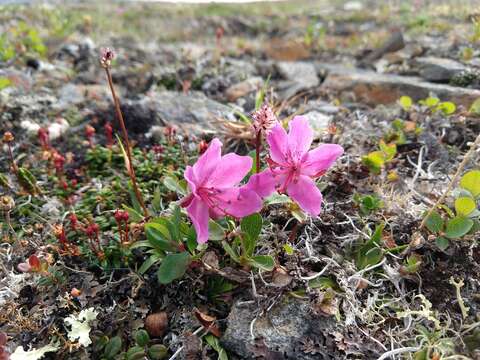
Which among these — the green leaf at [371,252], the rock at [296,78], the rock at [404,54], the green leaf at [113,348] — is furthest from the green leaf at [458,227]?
the rock at [404,54]

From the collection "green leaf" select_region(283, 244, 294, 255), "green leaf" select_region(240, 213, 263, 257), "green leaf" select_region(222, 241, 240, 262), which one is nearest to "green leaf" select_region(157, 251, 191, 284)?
"green leaf" select_region(222, 241, 240, 262)

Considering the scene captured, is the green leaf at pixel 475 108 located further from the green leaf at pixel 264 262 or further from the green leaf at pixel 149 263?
the green leaf at pixel 149 263

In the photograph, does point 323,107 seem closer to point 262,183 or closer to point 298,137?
point 298,137

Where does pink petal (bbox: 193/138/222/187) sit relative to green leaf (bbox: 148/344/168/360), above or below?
above

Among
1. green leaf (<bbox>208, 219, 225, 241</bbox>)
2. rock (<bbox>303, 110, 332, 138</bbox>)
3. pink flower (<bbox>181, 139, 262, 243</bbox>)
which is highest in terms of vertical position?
pink flower (<bbox>181, 139, 262, 243</bbox>)

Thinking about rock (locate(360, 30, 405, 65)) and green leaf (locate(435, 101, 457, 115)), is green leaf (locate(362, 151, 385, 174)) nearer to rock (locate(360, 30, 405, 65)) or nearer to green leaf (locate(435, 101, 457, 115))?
green leaf (locate(435, 101, 457, 115))

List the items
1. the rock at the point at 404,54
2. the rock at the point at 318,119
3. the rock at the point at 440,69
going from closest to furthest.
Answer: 1. the rock at the point at 318,119
2. the rock at the point at 440,69
3. the rock at the point at 404,54

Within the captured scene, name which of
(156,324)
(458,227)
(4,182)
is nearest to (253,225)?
(156,324)
